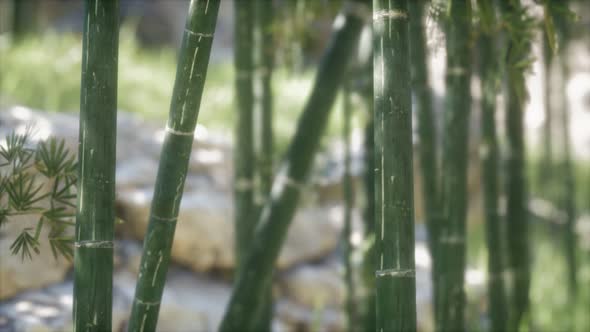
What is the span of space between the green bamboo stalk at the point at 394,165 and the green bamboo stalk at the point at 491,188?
913mm

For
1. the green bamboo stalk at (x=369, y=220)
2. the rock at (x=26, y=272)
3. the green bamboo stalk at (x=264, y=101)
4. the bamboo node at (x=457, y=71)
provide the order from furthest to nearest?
1. the green bamboo stalk at (x=264, y=101)
2. the green bamboo stalk at (x=369, y=220)
3. the rock at (x=26, y=272)
4. the bamboo node at (x=457, y=71)

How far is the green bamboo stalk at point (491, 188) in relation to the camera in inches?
83.4

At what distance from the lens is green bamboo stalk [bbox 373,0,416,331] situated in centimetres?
121

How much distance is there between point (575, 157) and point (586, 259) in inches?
79.0

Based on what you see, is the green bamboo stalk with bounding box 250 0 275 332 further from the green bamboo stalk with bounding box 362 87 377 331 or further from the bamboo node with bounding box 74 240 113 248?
the bamboo node with bounding box 74 240 113 248

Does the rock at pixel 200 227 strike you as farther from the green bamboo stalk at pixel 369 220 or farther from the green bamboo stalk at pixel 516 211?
the green bamboo stalk at pixel 516 211

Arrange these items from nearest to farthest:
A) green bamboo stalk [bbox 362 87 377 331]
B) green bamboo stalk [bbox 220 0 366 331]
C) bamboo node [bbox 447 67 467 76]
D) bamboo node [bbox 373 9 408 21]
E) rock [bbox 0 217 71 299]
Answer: bamboo node [bbox 373 9 408 21], bamboo node [bbox 447 67 467 76], green bamboo stalk [bbox 220 0 366 331], rock [bbox 0 217 71 299], green bamboo stalk [bbox 362 87 377 331]

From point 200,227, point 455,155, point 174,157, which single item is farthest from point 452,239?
point 200,227

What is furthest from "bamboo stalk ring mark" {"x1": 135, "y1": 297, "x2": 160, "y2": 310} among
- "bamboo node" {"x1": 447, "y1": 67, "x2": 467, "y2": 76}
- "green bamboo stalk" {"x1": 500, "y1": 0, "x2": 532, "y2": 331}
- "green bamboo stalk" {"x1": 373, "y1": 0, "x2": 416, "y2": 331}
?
"green bamboo stalk" {"x1": 500, "y1": 0, "x2": 532, "y2": 331}

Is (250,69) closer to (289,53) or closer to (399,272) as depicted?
(289,53)

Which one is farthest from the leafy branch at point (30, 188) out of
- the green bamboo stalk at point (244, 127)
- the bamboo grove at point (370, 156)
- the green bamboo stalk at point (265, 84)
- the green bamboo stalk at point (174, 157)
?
the green bamboo stalk at point (265, 84)

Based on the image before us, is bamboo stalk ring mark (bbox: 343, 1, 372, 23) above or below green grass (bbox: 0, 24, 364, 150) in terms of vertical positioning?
below

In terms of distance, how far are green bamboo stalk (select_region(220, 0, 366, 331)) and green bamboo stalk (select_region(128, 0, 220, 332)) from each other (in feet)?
2.13

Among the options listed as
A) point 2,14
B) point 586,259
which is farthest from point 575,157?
point 2,14
